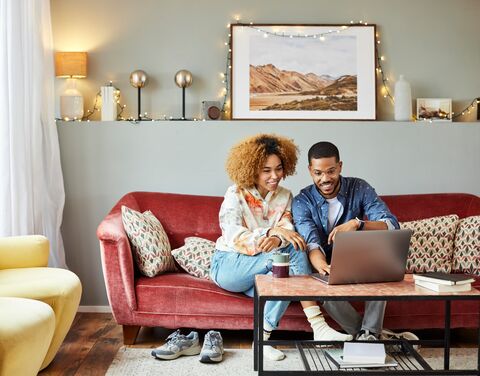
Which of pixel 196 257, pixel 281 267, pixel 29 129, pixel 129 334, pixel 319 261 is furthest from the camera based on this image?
pixel 29 129

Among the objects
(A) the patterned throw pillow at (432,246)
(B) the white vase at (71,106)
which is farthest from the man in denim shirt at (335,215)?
(B) the white vase at (71,106)

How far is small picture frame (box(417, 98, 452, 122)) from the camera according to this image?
4832 millimetres

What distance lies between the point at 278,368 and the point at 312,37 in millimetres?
2374

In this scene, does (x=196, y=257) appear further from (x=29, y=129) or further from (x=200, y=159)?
(x=29, y=129)

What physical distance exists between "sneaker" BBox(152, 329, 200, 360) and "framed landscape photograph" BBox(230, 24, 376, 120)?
173 cm

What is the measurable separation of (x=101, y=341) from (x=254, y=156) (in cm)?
131

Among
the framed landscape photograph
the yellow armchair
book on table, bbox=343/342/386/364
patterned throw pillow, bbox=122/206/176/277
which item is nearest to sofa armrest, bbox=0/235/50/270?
the yellow armchair

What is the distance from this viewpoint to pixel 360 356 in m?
2.98

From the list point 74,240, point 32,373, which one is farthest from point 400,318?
point 74,240

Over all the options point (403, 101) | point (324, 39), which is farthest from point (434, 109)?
point (324, 39)

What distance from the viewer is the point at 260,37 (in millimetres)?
4840

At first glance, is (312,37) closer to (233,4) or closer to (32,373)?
(233,4)

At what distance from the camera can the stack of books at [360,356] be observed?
9.70 ft

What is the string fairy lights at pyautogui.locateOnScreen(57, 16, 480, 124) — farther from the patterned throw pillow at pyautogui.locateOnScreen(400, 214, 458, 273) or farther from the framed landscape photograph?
the patterned throw pillow at pyautogui.locateOnScreen(400, 214, 458, 273)
